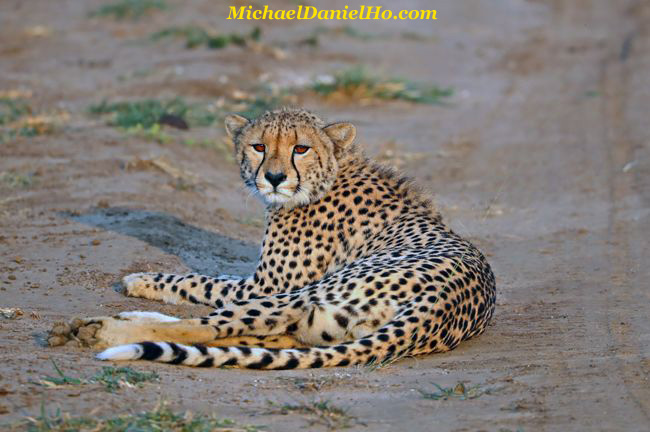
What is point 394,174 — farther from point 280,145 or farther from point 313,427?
point 313,427

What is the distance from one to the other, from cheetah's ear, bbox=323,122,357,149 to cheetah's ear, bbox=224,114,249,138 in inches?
20.0

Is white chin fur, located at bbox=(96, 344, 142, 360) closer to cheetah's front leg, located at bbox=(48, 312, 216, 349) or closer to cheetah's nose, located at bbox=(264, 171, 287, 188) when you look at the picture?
cheetah's front leg, located at bbox=(48, 312, 216, 349)

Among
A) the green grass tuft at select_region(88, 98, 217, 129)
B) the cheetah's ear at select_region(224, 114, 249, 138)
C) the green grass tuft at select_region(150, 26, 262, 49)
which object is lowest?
the green grass tuft at select_region(88, 98, 217, 129)

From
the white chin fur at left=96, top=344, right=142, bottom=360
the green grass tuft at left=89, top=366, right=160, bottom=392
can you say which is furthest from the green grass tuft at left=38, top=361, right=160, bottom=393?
the white chin fur at left=96, top=344, right=142, bottom=360

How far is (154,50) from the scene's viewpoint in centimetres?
1486

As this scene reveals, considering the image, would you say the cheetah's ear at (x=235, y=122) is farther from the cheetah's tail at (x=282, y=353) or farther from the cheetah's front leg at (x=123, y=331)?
the cheetah's tail at (x=282, y=353)

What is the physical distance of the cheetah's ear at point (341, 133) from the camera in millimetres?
5785

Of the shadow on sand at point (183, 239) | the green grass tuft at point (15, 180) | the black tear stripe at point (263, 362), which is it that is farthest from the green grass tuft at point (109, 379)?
the green grass tuft at point (15, 180)

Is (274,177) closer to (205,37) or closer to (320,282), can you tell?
(320,282)

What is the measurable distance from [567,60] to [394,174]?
10.3 metres

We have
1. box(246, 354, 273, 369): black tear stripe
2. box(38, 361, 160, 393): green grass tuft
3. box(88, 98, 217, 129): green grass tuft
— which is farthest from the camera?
box(88, 98, 217, 129): green grass tuft

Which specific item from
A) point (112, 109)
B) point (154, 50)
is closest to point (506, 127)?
point (112, 109)

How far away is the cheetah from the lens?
14.7 ft

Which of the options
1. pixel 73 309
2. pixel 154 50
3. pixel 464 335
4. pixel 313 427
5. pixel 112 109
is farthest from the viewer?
pixel 154 50
